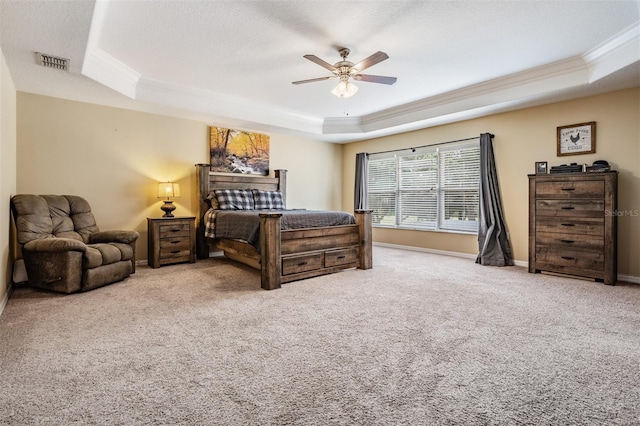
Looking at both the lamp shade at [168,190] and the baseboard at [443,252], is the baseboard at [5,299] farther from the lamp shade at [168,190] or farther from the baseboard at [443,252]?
the baseboard at [443,252]

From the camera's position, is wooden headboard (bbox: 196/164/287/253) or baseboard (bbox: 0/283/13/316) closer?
baseboard (bbox: 0/283/13/316)

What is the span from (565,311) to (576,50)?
286cm

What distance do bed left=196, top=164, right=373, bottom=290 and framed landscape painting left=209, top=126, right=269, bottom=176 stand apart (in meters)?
0.37

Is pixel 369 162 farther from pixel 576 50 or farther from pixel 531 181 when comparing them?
pixel 576 50

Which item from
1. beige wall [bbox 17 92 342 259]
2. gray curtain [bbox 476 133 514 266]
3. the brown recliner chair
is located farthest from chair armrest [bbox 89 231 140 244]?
gray curtain [bbox 476 133 514 266]

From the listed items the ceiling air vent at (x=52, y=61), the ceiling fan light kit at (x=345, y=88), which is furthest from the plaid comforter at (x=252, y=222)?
the ceiling air vent at (x=52, y=61)

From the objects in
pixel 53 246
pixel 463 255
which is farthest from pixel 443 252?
pixel 53 246

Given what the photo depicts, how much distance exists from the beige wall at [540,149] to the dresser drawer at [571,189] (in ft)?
1.53

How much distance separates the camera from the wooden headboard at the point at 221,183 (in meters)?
5.42

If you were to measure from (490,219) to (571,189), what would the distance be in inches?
47.8

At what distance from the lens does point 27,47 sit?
2.97m

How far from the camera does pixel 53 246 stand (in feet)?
10.7

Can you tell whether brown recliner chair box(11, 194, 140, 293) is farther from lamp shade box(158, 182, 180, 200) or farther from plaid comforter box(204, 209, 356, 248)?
plaid comforter box(204, 209, 356, 248)

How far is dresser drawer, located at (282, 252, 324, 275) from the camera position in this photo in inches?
151
